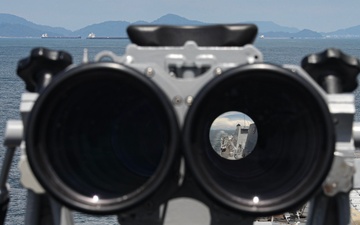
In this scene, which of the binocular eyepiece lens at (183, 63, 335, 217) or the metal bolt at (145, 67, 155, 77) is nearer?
the binocular eyepiece lens at (183, 63, 335, 217)

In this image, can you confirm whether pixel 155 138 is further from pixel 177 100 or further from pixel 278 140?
pixel 278 140

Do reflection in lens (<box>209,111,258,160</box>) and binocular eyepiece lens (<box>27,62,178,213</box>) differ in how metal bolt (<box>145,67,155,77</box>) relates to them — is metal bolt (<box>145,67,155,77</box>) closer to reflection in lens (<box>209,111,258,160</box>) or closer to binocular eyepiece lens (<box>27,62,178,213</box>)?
binocular eyepiece lens (<box>27,62,178,213</box>)

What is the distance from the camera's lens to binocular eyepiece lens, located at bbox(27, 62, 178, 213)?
3730mm

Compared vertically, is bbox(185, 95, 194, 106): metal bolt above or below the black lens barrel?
above

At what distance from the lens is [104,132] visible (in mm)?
4352

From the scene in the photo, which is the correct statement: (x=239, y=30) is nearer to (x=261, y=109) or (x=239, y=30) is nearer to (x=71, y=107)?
(x=261, y=109)

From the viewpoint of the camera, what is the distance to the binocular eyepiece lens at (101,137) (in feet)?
12.2

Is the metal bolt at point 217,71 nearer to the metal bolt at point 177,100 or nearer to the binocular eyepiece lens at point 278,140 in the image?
the binocular eyepiece lens at point 278,140

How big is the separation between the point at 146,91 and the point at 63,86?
42cm

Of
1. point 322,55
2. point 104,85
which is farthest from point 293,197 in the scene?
point 104,85

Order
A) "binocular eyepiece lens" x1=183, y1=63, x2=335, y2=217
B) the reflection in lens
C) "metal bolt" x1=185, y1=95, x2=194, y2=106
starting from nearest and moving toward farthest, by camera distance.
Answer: "binocular eyepiece lens" x1=183, y1=63, x2=335, y2=217
"metal bolt" x1=185, y1=95, x2=194, y2=106
the reflection in lens

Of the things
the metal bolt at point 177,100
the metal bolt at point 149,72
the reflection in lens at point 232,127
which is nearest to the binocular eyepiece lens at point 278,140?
the metal bolt at point 177,100

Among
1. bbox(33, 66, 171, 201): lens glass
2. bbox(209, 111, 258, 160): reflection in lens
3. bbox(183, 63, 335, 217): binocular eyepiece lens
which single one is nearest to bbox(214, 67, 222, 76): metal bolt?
bbox(183, 63, 335, 217): binocular eyepiece lens

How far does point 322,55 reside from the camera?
4.20m
